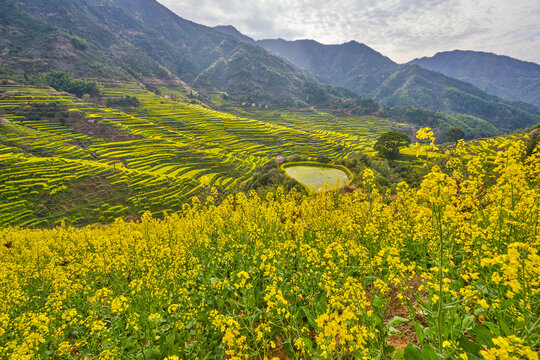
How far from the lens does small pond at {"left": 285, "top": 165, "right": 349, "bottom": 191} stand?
1082 inches

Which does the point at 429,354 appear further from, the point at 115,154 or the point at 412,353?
the point at 115,154

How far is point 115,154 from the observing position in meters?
47.7

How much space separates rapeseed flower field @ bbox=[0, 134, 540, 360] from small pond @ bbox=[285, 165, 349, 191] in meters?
18.7

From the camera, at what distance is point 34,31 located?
124812mm

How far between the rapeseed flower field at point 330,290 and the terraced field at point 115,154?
21.1 metres

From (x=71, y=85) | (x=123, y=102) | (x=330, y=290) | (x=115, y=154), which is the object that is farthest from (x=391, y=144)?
(x=71, y=85)

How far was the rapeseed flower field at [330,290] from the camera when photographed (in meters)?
2.81

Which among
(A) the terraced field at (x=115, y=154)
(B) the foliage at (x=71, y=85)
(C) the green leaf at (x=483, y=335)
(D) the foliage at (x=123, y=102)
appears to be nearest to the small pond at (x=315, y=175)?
(A) the terraced field at (x=115, y=154)

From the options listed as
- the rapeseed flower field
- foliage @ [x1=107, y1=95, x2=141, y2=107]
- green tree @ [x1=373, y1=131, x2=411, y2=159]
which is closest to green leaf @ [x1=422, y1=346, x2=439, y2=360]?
the rapeseed flower field

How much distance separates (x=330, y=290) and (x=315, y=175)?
88.1 ft

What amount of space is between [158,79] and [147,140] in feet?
388

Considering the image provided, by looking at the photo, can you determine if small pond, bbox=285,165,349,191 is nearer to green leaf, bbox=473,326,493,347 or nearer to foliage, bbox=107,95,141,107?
green leaf, bbox=473,326,493,347

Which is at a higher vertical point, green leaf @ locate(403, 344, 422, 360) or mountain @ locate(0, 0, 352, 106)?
mountain @ locate(0, 0, 352, 106)

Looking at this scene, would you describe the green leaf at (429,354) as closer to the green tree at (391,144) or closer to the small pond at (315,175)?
the small pond at (315,175)
